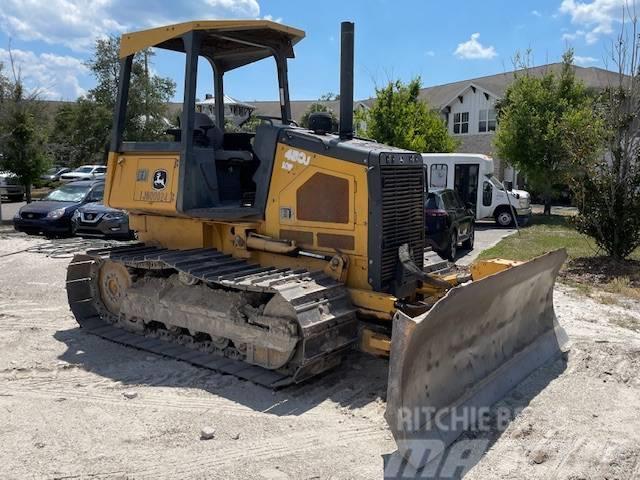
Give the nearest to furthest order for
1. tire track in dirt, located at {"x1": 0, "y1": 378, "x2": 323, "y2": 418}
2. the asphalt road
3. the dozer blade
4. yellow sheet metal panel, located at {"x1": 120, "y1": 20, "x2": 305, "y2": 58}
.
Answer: the dozer blade, tire track in dirt, located at {"x1": 0, "y1": 378, "x2": 323, "y2": 418}, yellow sheet metal panel, located at {"x1": 120, "y1": 20, "x2": 305, "y2": 58}, the asphalt road

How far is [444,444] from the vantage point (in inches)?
164

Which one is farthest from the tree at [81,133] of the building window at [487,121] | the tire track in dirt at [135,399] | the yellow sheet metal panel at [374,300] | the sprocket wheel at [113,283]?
the yellow sheet metal panel at [374,300]

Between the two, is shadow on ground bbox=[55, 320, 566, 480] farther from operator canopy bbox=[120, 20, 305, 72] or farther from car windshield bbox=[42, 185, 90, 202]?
car windshield bbox=[42, 185, 90, 202]

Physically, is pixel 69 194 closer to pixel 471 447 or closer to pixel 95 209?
pixel 95 209

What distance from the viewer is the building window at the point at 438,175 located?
20.8 meters

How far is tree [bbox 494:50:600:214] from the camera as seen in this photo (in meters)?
22.9

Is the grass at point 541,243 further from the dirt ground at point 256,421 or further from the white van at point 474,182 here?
the dirt ground at point 256,421

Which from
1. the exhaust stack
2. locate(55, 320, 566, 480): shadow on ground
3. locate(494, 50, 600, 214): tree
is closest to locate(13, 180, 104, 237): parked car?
locate(55, 320, 566, 480): shadow on ground

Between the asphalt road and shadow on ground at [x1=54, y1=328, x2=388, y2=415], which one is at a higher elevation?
the asphalt road

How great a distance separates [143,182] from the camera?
6.63 m

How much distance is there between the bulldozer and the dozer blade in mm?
20

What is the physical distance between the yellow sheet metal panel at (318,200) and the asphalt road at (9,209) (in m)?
18.2

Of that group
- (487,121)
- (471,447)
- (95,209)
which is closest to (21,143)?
(95,209)

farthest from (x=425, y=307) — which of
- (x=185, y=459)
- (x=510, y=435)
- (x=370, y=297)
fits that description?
(x=185, y=459)
